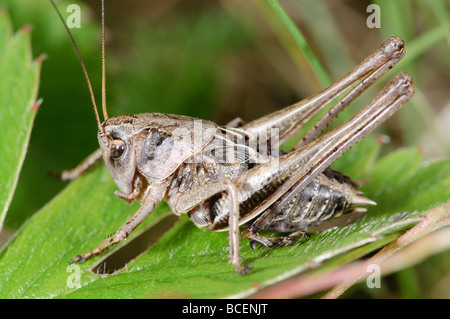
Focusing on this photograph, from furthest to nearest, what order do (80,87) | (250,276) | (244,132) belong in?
(80,87), (244,132), (250,276)

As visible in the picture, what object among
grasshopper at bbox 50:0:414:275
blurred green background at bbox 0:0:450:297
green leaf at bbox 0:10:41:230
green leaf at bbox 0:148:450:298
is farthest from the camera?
blurred green background at bbox 0:0:450:297

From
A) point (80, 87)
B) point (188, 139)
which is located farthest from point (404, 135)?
point (80, 87)

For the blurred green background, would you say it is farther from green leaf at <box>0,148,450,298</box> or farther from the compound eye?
the compound eye

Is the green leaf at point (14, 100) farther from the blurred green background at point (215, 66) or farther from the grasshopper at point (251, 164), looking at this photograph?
the blurred green background at point (215, 66)

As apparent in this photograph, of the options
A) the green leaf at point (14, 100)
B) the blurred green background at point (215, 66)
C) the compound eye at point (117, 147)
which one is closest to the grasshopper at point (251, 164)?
the compound eye at point (117, 147)

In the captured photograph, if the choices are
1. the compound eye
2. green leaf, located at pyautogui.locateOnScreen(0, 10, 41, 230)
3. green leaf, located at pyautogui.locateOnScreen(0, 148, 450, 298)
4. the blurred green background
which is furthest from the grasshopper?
the blurred green background

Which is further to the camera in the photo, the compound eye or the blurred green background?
the blurred green background

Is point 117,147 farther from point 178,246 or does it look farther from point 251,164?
point 251,164

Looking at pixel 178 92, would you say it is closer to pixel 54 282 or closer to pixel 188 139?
pixel 188 139
